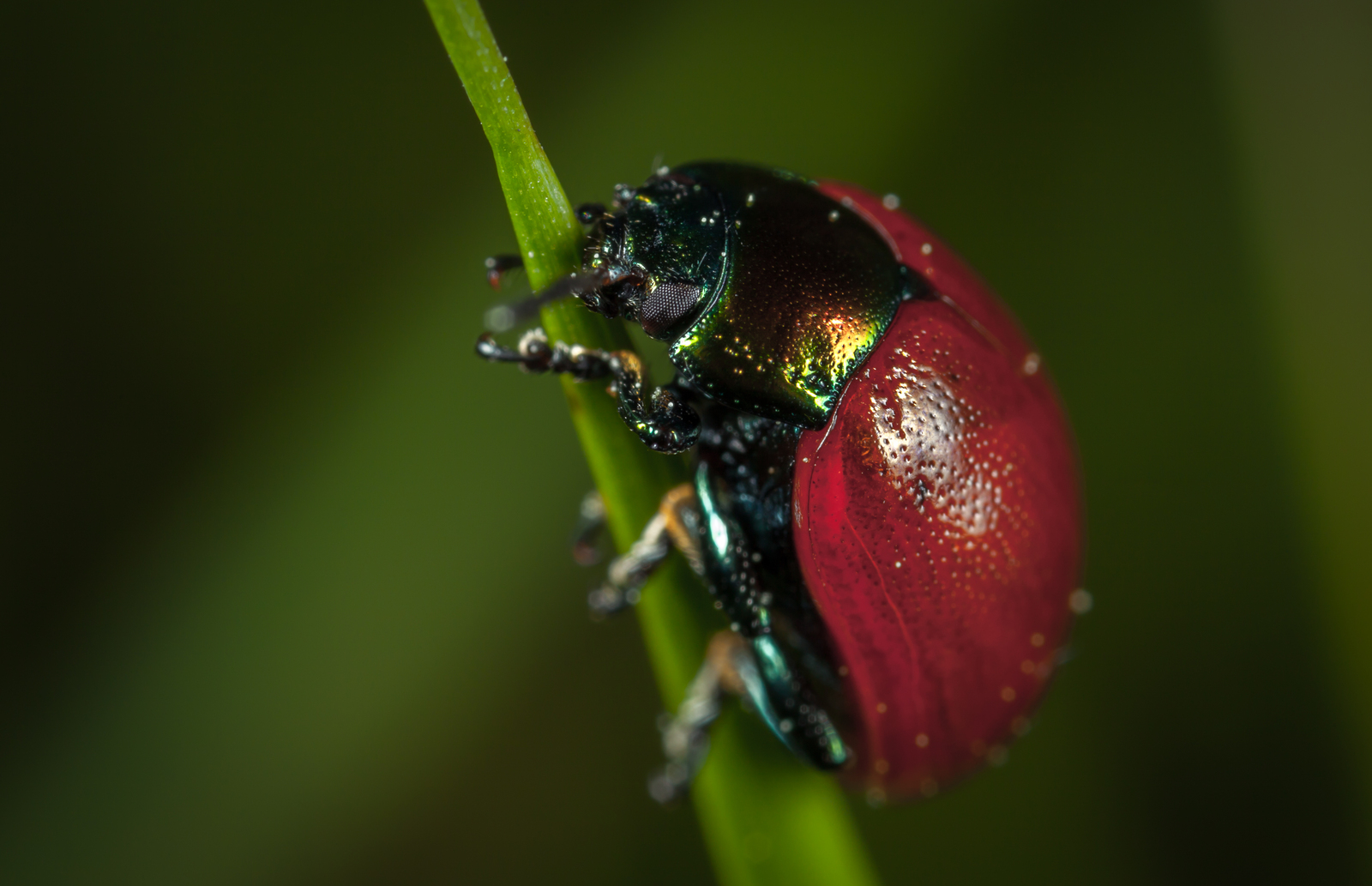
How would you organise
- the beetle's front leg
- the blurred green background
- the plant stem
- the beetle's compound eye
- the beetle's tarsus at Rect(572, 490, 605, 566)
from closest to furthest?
1. the plant stem
2. the beetle's front leg
3. the beetle's compound eye
4. the beetle's tarsus at Rect(572, 490, 605, 566)
5. the blurred green background

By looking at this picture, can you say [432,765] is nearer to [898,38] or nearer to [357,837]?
[357,837]

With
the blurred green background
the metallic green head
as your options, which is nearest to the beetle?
the metallic green head

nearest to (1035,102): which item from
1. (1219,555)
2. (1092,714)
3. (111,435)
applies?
(1219,555)

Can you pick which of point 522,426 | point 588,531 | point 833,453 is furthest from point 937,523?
point 522,426

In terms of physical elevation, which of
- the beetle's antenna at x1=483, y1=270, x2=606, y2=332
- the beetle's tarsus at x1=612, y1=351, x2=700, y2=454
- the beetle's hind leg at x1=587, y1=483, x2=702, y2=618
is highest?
the beetle's antenna at x1=483, y1=270, x2=606, y2=332

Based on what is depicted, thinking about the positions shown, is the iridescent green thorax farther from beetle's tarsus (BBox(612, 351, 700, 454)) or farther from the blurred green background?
the blurred green background

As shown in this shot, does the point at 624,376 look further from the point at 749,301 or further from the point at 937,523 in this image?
the point at 937,523

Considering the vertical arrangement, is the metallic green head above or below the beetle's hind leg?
above
